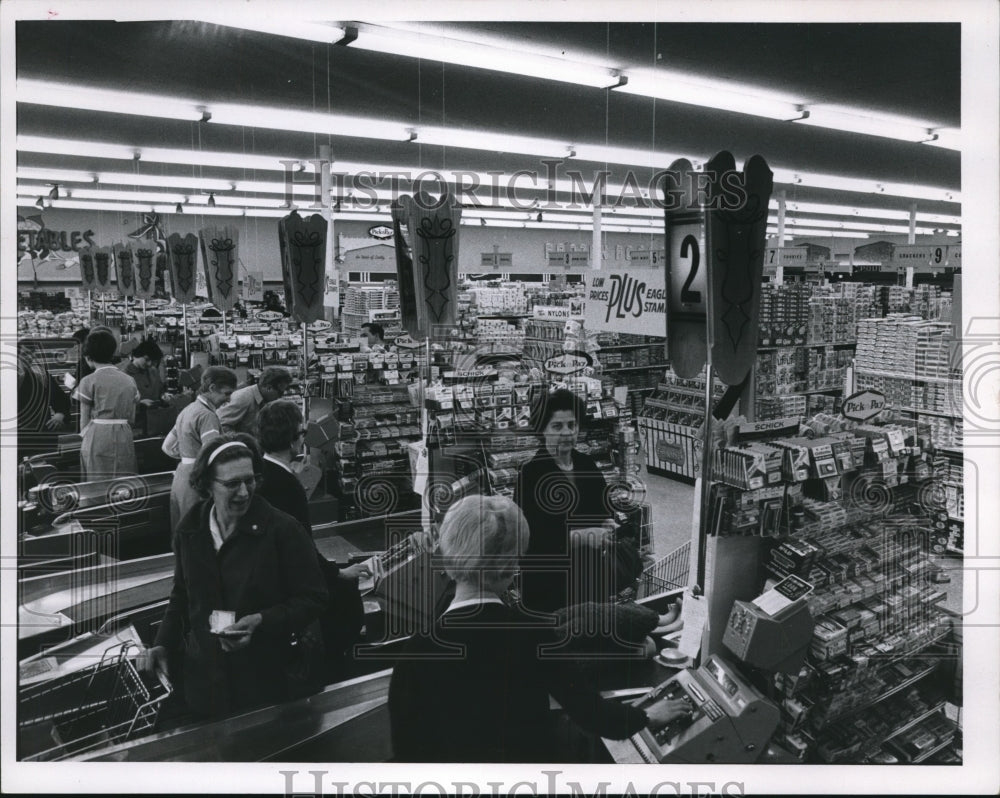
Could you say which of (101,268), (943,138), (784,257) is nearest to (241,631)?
(101,268)

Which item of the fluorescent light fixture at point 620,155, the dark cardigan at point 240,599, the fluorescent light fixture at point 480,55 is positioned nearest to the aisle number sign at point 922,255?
the fluorescent light fixture at point 620,155

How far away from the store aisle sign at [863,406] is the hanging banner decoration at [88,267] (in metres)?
8.28

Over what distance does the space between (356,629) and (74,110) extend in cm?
642

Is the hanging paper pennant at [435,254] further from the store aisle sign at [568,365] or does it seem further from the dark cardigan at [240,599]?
the store aisle sign at [568,365]

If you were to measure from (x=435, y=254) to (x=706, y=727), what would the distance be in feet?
9.08

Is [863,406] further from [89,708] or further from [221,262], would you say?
[221,262]

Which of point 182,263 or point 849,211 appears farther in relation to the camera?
point 849,211

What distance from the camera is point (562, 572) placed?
11.9ft

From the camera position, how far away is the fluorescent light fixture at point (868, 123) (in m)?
7.56

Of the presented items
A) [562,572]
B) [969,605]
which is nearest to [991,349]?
[969,605]

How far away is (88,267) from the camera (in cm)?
893

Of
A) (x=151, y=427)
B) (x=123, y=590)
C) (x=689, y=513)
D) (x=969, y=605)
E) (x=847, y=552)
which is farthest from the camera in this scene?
(x=151, y=427)

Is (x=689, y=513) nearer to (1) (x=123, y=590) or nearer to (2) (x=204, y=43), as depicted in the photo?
(1) (x=123, y=590)

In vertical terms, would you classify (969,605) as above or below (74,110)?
below
